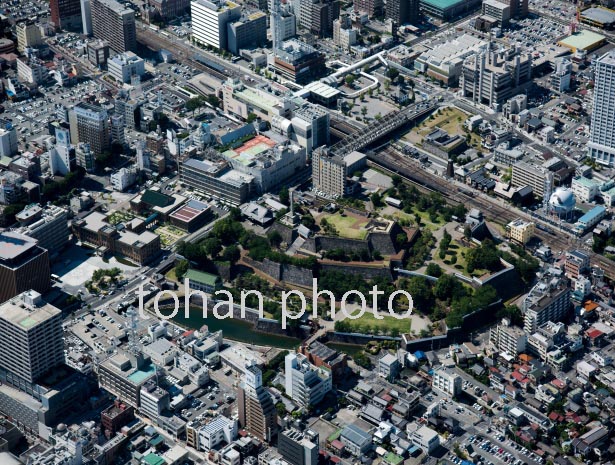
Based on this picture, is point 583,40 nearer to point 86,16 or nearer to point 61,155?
point 86,16

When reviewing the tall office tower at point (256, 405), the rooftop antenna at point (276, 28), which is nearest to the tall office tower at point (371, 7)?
the rooftop antenna at point (276, 28)

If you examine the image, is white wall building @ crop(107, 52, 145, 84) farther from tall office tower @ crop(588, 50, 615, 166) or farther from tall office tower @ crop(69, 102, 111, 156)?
tall office tower @ crop(588, 50, 615, 166)

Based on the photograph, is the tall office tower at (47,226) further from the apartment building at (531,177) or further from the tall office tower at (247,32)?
the apartment building at (531,177)

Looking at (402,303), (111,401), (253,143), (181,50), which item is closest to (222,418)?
(111,401)

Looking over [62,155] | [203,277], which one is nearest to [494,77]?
[203,277]

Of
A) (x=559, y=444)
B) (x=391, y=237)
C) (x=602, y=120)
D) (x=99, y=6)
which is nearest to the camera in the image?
(x=559, y=444)

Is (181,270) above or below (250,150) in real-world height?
below

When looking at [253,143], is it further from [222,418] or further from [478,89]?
[222,418]
